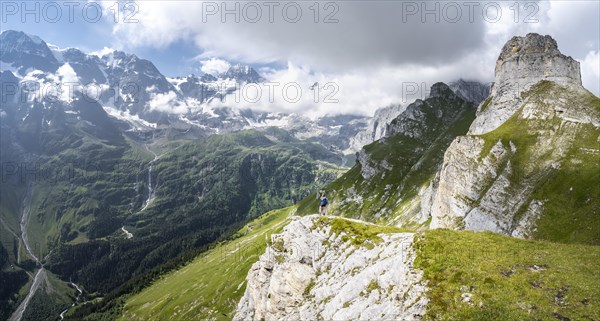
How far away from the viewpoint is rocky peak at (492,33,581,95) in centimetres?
14862

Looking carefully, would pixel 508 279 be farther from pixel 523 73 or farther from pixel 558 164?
pixel 523 73

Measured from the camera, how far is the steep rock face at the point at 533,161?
9194 cm

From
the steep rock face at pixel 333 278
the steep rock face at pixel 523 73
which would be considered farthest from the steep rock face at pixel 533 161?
the steep rock face at pixel 333 278

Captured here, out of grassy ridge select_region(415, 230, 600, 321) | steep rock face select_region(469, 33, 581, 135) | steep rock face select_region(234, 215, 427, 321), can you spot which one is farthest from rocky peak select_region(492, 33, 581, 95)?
grassy ridge select_region(415, 230, 600, 321)

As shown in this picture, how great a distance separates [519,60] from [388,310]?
16791 centimetres

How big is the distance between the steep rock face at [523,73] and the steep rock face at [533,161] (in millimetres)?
371

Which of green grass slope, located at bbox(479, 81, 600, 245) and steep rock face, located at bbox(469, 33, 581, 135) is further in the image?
steep rock face, located at bbox(469, 33, 581, 135)

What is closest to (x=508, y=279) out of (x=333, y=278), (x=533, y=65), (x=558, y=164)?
(x=333, y=278)

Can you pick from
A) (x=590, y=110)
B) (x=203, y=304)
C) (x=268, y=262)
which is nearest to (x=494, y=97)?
(x=590, y=110)

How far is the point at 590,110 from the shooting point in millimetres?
119688

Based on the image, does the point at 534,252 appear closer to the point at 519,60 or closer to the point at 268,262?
the point at 268,262

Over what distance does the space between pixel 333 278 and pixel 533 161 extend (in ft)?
330

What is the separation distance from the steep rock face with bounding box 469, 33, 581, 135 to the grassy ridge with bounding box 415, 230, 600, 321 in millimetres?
135497

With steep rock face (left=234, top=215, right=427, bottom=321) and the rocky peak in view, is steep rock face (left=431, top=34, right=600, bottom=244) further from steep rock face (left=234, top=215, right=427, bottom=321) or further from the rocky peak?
steep rock face (left=234, top=215, right=427, bottom=321)
